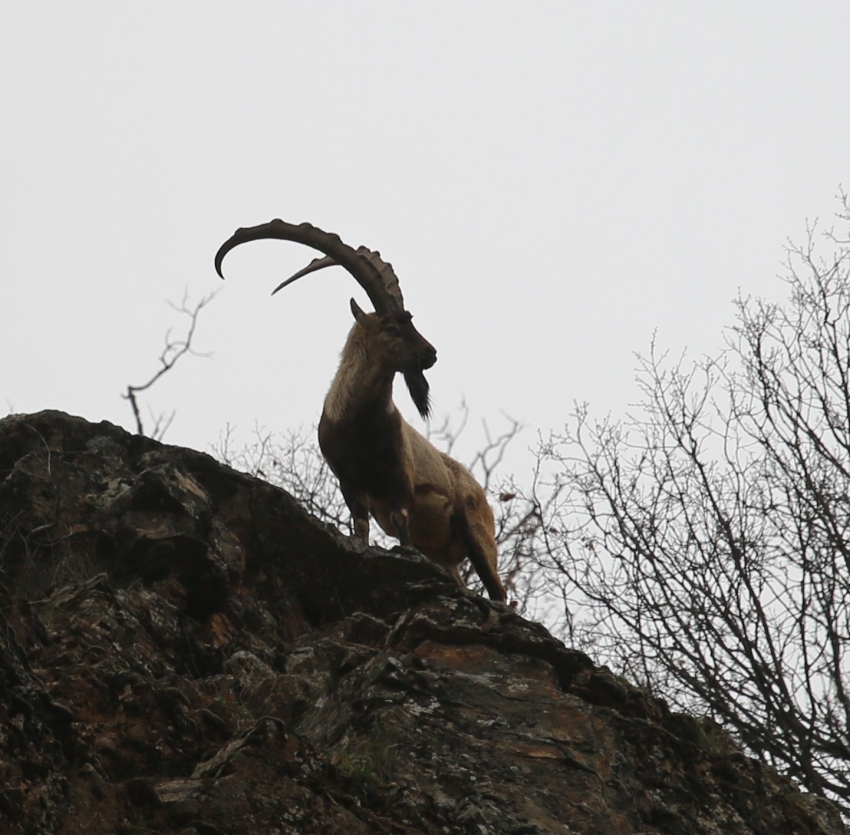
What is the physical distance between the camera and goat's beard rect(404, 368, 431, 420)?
8.36 metres

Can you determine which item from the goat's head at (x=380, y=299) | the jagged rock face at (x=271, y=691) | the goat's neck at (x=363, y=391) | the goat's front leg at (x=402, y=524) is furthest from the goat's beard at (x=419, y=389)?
the jagged rock face at (x=271, y=691)

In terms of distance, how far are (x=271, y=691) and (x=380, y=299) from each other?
412cm

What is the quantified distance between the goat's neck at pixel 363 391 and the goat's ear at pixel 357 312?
35 centimetres

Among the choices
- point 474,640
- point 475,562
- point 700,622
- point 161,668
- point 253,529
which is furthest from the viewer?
point 475,562

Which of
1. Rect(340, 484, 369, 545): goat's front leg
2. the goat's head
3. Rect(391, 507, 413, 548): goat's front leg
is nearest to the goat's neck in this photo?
the goat's head

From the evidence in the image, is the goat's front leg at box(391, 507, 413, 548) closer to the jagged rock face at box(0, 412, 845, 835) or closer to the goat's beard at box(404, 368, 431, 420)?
the goat's beard at box(404, 368, 431, 420)

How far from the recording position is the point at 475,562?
871cm

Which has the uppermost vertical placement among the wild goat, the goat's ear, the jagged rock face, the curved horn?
the curved horn

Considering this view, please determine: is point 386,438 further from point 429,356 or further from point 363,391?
point 429,356

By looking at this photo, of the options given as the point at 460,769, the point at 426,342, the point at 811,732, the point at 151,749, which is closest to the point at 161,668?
the point at 151,749

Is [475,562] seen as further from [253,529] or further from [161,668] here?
[161,668]

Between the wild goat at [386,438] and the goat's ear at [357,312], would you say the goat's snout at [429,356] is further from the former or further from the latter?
the goat's ear at [357,312]

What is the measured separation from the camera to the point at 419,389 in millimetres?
8500

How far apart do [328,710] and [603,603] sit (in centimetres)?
460
